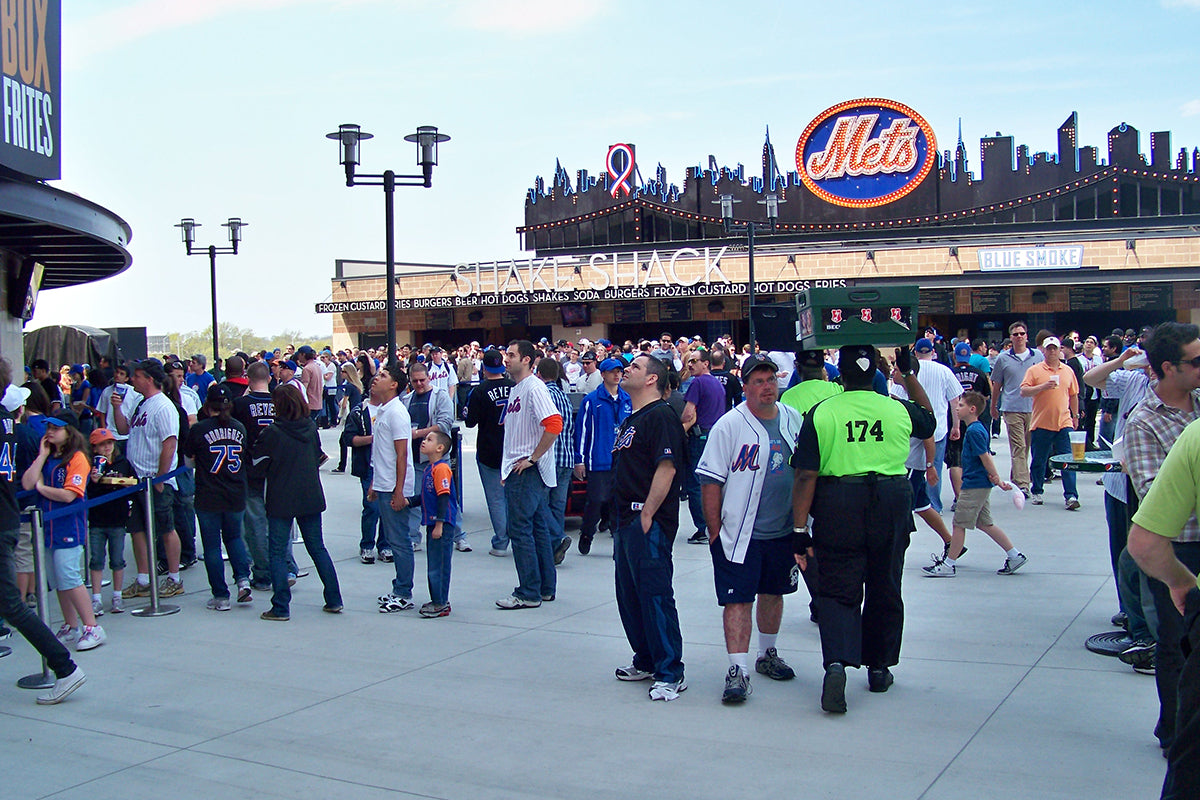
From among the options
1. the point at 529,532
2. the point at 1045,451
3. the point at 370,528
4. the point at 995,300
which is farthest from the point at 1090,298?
the point at 529,532

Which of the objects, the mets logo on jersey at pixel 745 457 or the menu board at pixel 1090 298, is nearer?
the mets logo on jersey at pixel 745 457

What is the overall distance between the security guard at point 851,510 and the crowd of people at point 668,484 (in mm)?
11

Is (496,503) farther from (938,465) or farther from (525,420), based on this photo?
(938,465)

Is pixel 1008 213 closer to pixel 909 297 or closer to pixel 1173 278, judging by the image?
pixel 1173 278

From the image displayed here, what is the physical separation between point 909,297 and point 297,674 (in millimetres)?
4174

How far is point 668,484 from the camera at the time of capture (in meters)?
5.81

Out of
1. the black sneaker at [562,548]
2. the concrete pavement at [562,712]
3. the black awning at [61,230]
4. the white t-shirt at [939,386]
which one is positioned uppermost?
the black awning at [61,230]

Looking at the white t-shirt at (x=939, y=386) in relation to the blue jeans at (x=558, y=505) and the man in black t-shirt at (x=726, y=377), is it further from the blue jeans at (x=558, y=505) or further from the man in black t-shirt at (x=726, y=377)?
the blue jeans at (x=558, y=505)

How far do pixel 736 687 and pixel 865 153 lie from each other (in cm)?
3558

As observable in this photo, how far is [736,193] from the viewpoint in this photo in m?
41.2

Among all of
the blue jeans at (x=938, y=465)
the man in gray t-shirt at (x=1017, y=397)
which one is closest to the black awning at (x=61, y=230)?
the blue jeans at (x=938, y=465)

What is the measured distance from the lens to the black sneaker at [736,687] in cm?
560

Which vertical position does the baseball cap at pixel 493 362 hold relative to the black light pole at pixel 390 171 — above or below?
below

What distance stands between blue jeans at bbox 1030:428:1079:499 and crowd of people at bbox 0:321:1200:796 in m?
0.02
